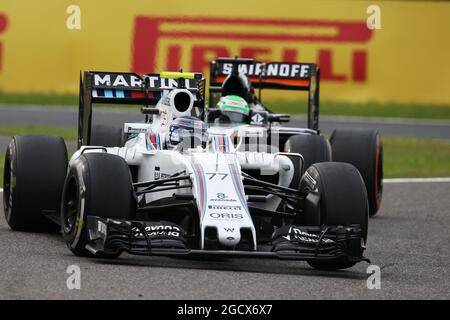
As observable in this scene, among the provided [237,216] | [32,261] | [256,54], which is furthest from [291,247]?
[256,54]

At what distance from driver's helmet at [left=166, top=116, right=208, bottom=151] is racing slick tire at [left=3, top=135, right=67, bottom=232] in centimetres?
116

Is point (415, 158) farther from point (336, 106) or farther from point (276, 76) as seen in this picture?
point (336, 106)

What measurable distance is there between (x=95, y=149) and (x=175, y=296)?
9.23ft

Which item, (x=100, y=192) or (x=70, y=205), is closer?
(x=100, y=192)

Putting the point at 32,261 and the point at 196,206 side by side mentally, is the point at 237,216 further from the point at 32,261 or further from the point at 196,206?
the point at 32,261

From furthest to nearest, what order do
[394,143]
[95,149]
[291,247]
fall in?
[394,143] → [95,149] → [291,247]

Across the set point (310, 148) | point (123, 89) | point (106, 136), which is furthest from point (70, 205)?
point (106, 136)

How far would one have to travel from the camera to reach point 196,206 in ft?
28.3

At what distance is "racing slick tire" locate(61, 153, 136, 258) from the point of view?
859 centimetres

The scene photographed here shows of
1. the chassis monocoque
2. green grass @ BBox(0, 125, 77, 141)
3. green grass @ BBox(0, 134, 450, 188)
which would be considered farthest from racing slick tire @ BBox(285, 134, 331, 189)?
green grass @ BBox(0, 125, 77, 141)

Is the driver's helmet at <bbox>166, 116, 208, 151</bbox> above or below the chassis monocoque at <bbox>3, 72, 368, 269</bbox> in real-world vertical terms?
above

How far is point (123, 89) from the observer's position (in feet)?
36.9

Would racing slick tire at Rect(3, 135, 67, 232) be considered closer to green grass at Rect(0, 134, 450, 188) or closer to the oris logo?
green grass at Rect(0, 134, 450, 188)

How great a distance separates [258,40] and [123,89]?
13.5 metres
